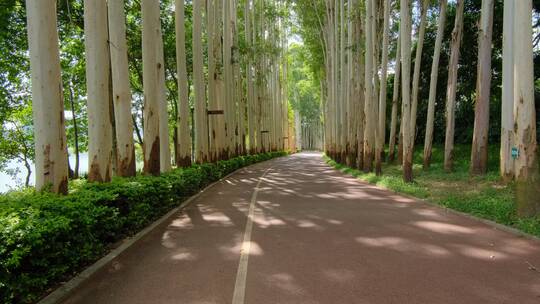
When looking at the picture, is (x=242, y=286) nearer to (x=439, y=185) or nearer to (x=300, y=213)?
(x=300, y=213)

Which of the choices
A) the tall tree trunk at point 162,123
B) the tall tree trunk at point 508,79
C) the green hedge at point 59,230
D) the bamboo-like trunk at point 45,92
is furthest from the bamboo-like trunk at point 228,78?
the bamboo-like trunk at point 45,92

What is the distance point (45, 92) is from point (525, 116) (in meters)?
8.68

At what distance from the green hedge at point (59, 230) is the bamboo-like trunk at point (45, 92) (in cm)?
78

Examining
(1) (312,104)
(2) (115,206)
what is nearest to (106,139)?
(2) (115,206)

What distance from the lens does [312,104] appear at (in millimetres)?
90625

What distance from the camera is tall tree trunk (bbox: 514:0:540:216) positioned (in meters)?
7.67

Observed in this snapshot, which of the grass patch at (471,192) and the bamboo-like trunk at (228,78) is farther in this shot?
the bamboo-like trunk at (228,78)

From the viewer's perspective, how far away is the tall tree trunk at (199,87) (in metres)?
17.8

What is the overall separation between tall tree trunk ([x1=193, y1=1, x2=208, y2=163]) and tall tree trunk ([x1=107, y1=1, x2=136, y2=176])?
7843 millimetres

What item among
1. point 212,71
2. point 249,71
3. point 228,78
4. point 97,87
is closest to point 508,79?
point 97,87

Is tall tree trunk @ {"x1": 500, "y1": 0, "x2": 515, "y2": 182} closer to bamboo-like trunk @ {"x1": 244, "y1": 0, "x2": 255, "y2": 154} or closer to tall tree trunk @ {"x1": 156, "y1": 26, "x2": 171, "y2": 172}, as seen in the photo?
tall tree trunk @ {"x1": 156, "y1": 26, "x2": 171, "y2": 172}

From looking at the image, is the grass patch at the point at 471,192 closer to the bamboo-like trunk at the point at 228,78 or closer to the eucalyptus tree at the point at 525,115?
the eucalyptus tree at the point at 525,115

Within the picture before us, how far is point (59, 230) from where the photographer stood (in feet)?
15.6

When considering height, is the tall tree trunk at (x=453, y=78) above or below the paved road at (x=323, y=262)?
above
